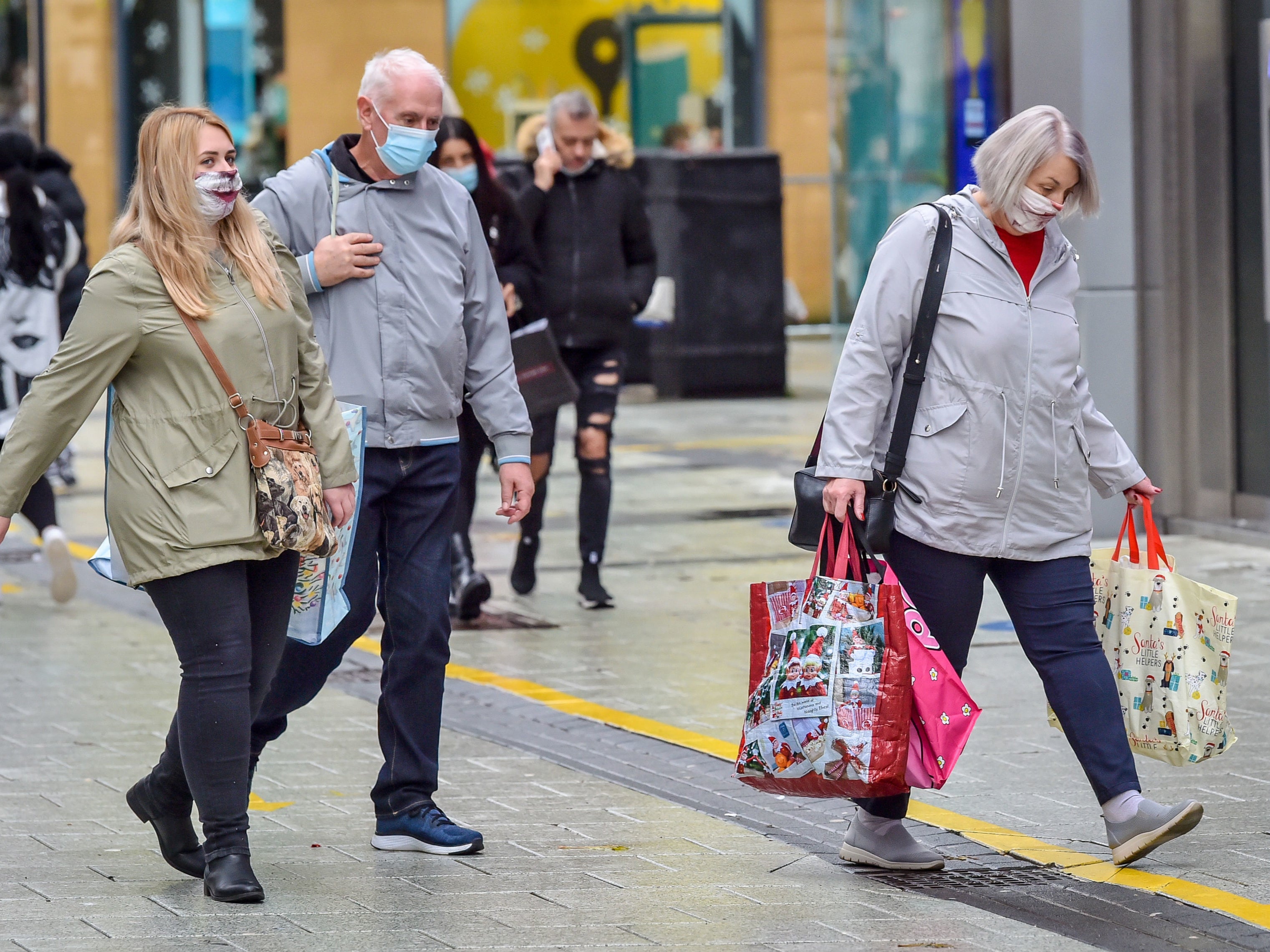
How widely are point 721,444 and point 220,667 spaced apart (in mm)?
10740

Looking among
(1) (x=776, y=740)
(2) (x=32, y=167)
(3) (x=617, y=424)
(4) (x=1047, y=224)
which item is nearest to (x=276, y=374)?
(1) (x=776, y=740)

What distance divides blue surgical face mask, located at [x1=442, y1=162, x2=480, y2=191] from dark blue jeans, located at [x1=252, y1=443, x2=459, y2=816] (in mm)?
3051

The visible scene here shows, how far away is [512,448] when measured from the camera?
5.09 meters

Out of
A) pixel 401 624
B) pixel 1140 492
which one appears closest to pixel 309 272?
pixel 401 624

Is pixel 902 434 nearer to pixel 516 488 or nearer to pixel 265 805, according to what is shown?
pixel 516 488

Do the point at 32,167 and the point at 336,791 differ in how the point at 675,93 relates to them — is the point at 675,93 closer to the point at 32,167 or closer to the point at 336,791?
the point at 32,167

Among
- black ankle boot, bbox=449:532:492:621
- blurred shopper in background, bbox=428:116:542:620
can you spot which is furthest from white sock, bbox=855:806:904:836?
black ankle boot, bbox=449:532:492:621

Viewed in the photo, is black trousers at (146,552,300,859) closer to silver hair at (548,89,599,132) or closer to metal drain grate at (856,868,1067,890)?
metal drain grate at (856,868,1067,890)

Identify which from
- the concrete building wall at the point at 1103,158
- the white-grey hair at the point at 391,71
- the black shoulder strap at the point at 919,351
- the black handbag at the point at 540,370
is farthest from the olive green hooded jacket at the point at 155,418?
the concrete building wall at the point at 1103,158

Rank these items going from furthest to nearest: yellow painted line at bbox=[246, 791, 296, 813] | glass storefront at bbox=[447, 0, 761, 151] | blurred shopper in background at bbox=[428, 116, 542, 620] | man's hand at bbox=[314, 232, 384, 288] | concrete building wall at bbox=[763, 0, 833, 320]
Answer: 1. glass storefront at bbox=[447, 0, 761, 151]
2. concrete building wall at bbox=[763, 0, 833, 320]
3. blurred shopper in background at bbox=[428, 116, 542, 620]
4. yellow painted line at bbox=[246, 791, 296, 813]
5. man's hand at bbox=[314, 232, 384, 288]

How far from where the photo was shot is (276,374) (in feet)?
14.8

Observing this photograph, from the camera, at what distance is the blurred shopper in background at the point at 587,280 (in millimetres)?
8562

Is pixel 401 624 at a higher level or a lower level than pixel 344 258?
lower

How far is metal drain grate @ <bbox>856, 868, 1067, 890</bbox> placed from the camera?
4.65 metres
